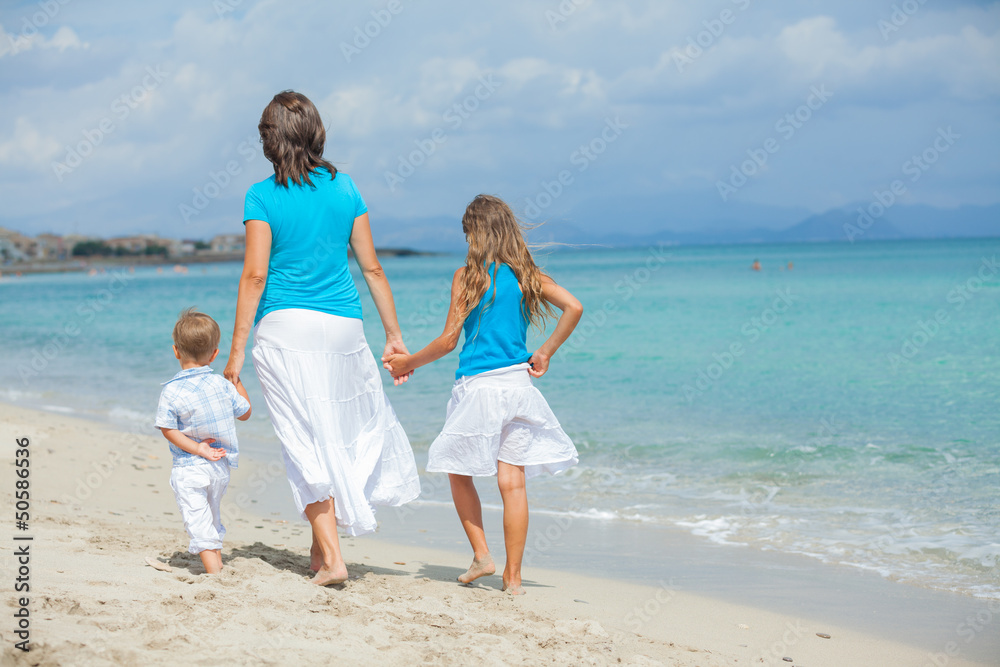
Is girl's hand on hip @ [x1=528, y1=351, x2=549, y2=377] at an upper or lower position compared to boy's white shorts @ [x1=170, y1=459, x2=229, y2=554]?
upper

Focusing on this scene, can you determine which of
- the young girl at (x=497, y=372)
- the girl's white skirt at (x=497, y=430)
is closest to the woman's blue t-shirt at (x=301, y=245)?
the young girl at (x=497, y=372)

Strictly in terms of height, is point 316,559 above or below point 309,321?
below

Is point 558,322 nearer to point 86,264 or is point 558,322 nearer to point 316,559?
point 316,559

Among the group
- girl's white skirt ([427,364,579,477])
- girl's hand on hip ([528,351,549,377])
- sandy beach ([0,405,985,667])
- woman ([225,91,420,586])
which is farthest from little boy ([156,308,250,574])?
girl's hand on hip ([528,351,549,377])

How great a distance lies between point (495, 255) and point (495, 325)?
32 centimetres

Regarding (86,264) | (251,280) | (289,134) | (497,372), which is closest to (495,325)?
(497,372)

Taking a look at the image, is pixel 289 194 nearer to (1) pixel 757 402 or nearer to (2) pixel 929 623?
(2) pixel 929 623

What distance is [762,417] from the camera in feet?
29.3

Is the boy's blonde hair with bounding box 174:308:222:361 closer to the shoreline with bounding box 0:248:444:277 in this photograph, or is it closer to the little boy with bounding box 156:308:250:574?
the little boy with bounding box 156:308:250:574

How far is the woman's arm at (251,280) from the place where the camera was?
323cm

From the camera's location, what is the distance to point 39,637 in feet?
7.78

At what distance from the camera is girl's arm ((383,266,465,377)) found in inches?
140

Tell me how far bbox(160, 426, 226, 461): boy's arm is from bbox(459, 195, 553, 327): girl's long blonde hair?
1215 millimetres

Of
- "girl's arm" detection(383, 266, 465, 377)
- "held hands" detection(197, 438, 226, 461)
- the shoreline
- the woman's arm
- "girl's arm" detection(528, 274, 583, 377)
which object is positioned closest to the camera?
the woman's arm
